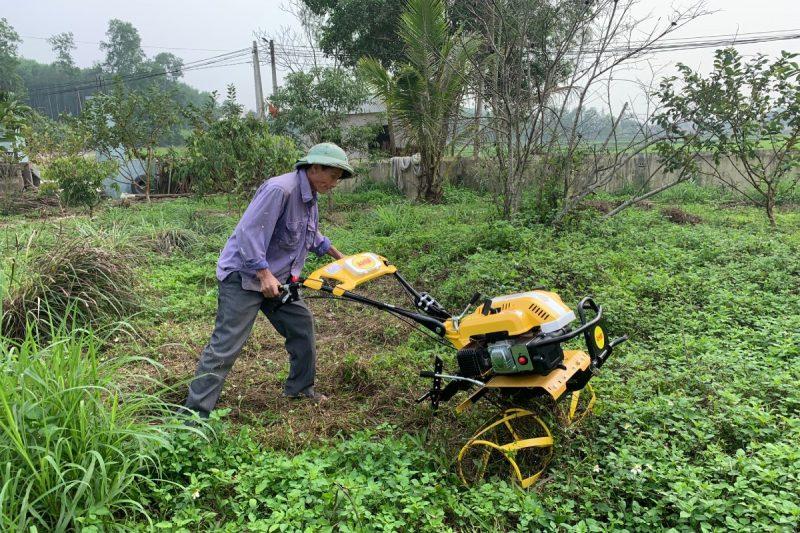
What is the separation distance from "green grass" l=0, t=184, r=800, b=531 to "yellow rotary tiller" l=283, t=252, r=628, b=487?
14cm

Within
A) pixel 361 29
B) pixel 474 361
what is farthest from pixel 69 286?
pixel 361 29

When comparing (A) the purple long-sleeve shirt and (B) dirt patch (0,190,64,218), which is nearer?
(A) the purple long-sleeve shirt

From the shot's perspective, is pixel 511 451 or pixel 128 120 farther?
pixel 128 120

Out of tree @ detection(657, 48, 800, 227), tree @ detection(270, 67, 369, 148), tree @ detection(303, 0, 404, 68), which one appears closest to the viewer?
tree @ detection(657, 48, 800, 227)

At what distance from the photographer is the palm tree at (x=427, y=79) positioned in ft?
32.5

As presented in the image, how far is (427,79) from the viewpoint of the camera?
10.8 m

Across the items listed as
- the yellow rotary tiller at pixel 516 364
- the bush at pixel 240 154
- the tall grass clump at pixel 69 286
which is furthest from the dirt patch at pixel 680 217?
the tall grass clump at pixel 69 286

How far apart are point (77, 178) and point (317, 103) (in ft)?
19.9

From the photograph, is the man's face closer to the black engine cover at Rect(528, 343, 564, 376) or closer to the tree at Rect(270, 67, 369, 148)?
the black engine cover at Rect(528, 343, 564, 376)

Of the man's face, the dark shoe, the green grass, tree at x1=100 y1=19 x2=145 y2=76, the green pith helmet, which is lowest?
the dark shoe

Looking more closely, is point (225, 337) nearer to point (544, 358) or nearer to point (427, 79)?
point (544, 358)

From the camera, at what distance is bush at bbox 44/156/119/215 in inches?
390

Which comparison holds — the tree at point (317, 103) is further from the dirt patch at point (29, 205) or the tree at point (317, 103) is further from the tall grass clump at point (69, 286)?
the tall grass clump at point (69, 286)

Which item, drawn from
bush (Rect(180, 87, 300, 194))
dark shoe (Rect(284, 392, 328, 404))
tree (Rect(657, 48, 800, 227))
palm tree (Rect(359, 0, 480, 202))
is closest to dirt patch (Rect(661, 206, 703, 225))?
tree (Rect(657, 48, 800, 227))
